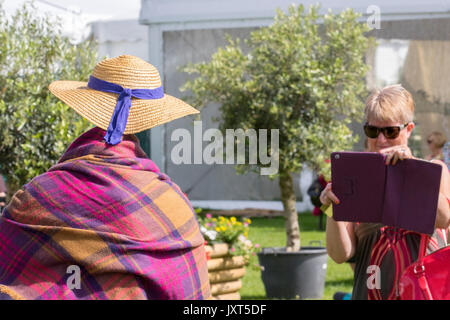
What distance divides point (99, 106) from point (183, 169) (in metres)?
Answer: 10.5

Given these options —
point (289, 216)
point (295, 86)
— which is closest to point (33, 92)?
point (295, 86)

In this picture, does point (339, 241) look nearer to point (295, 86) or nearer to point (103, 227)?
point (103, 227)

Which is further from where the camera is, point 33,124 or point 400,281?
point 33,124

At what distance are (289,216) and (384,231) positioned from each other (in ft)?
15.4

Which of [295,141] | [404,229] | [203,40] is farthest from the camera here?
[203,40]

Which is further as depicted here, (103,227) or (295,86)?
(295,86)

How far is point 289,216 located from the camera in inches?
285

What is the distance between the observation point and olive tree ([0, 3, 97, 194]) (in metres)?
5.79

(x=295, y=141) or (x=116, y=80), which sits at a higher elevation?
(x=116, y=80)

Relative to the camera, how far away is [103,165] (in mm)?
2158
